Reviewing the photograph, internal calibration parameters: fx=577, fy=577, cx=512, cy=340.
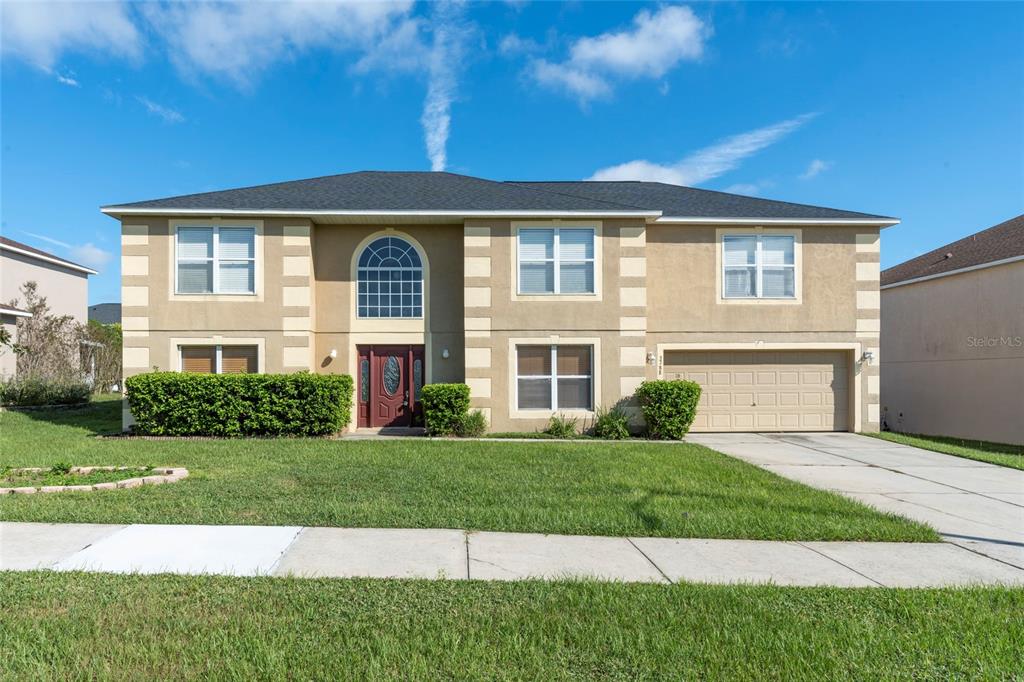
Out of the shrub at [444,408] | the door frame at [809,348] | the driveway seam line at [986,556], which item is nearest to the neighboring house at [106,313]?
the shrub at [444,408]

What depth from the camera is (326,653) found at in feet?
11.3

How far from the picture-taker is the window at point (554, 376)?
13.9 metres

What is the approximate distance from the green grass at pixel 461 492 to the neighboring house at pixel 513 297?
8.92 ft

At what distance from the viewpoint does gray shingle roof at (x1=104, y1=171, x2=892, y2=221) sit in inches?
536

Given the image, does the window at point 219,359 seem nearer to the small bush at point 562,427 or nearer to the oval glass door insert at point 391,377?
the oval glass door insert at point 391,377

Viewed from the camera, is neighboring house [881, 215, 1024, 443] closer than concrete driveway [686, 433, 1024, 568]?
No

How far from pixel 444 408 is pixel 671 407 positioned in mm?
5210

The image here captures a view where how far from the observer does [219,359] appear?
44.9 ft

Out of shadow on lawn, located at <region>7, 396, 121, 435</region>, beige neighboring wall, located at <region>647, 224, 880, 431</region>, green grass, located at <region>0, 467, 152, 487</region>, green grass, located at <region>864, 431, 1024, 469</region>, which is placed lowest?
green grass, located at <region>864, 431, 1024, 469</region>

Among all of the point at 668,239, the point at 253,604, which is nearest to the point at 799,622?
the point at 253,604

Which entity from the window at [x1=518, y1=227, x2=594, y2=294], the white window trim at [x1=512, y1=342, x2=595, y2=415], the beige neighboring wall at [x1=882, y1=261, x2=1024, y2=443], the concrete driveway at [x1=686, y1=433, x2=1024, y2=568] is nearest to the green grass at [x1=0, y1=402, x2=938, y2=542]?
the concrete driveway at [x1=686, y1=433, x2=1024, y2=568]

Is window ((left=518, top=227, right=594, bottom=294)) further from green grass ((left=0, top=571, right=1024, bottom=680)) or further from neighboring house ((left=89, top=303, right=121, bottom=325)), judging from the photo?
neighboring house ((left=89, top=303, right=121, bottom=325))

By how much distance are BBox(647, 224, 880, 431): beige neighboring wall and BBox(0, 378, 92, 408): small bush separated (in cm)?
1820

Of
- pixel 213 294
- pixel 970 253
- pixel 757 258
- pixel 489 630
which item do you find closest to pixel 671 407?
pixel 757 258
